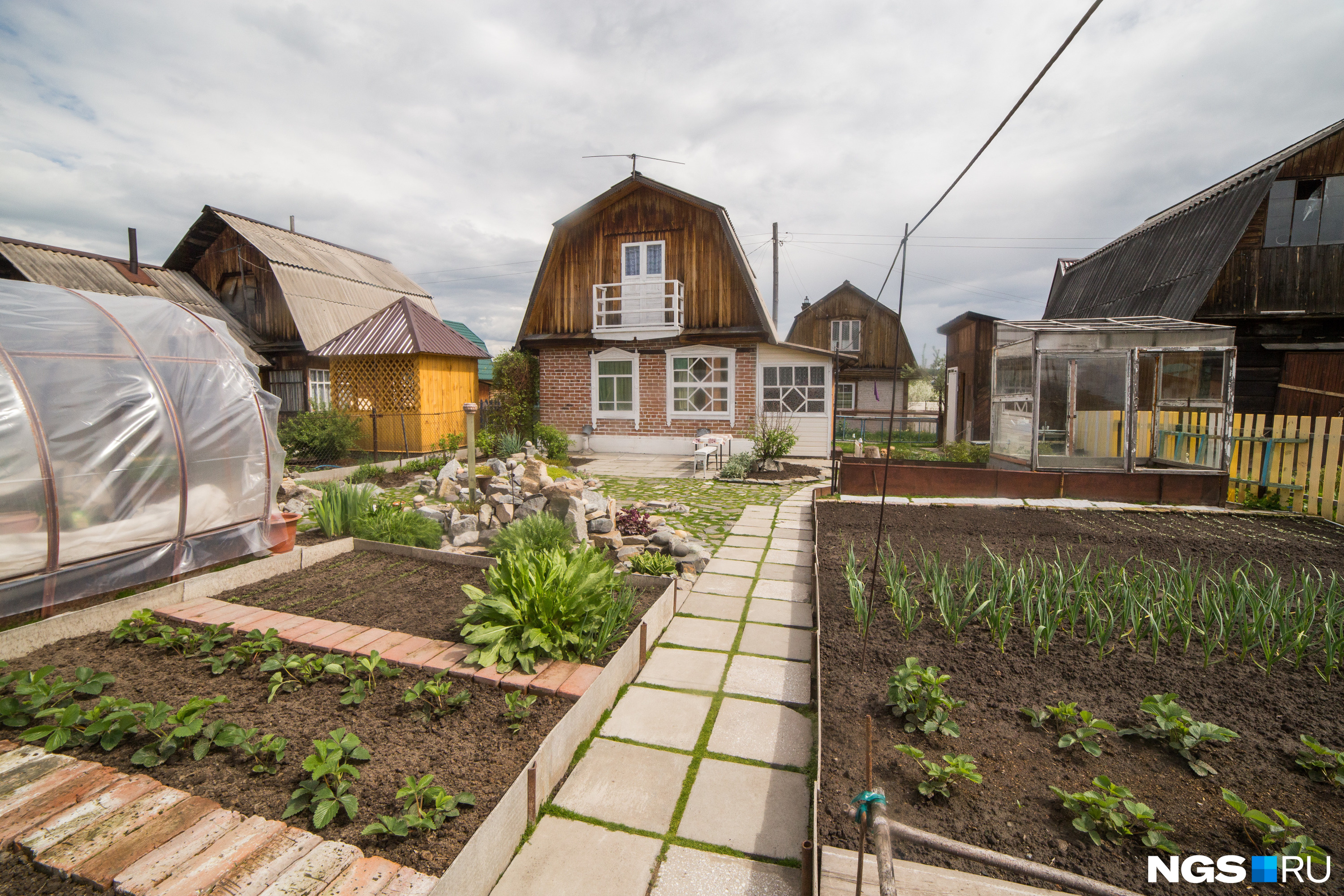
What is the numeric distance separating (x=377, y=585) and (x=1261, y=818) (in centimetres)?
449

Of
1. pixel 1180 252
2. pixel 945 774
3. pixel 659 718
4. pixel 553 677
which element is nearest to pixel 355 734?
pixel 553 677

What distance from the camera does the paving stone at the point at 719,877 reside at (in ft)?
5.80

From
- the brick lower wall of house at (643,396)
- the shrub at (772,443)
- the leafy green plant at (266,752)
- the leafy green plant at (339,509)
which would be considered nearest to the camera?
the leafy green plant at (266,752)

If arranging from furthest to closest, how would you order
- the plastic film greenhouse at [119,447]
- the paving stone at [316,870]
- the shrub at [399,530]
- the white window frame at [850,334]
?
the white window frame at [850,334] → the shrub at [399,530] → the plastic film greenhouse at [119,447] → the paving stone at [316,870]

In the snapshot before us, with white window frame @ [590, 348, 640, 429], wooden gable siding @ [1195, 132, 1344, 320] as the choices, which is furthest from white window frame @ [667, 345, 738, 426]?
wooden gable siding @ [1195, 132, 1344, 320]

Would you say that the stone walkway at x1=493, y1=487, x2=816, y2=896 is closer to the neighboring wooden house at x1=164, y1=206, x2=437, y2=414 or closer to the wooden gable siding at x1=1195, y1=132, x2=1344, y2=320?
the wooden gable siding at x1=1195, y1=132, x2=1344, y2=320

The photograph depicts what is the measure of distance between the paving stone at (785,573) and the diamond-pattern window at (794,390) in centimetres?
808

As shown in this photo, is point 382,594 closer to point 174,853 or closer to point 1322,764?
point 174,853

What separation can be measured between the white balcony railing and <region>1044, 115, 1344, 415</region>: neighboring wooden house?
32.6 ft

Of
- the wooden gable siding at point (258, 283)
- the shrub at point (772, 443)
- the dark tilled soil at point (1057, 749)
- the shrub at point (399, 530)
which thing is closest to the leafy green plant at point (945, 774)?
the dark tilled soil at point (1057, 749)

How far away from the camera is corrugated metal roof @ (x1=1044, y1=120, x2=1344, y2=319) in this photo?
1064 cm

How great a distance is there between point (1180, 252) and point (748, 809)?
15.5 metres

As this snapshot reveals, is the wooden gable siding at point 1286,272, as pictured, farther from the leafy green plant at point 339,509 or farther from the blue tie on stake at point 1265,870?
the leafy green plant at point 339,509

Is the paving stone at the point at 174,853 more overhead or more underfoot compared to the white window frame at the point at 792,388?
more underfoot
